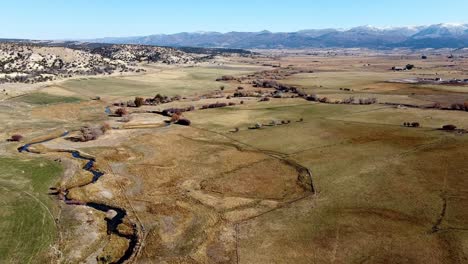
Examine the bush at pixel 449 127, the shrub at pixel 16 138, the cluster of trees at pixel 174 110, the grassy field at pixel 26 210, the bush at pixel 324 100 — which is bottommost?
the grassy field at pixel 26 210

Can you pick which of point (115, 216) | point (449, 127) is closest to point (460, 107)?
point (449, 127)

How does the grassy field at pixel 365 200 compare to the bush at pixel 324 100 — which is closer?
the grassy field at pixel 365 200

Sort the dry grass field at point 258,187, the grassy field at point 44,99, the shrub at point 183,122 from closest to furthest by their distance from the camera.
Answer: the dry grass field at point 258,187 < the shrub at point 183,122 < the grassy field at point 44,99

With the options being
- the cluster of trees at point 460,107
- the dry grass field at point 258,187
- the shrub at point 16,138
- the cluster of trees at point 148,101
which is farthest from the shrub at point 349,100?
the shrub at point 16,138

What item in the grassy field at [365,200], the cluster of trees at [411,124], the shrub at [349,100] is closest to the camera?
the grassy field at [365,200]

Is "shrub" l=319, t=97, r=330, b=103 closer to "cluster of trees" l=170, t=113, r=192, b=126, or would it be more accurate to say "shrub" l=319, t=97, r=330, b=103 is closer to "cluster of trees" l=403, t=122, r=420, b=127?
"cluster of trees" l=403, t=122, r=420, b=127

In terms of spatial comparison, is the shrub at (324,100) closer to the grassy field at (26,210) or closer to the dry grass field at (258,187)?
the dry grass field at (258,187)

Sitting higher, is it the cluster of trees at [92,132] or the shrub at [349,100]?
the shrub at [349,100]
